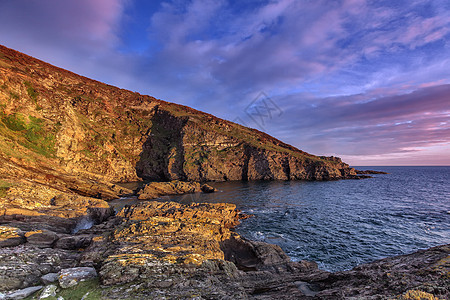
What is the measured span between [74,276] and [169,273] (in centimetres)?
347

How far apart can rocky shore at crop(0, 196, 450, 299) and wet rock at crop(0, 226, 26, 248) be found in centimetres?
4

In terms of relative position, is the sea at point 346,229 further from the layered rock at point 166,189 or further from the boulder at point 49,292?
the layered rock at point 166,189

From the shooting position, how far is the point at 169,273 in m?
7.71

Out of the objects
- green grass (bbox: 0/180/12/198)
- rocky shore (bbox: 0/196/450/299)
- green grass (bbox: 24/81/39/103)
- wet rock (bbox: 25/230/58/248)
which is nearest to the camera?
rocky shore (bbox: 0/196/450/299)

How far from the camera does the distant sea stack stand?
41.4 metres

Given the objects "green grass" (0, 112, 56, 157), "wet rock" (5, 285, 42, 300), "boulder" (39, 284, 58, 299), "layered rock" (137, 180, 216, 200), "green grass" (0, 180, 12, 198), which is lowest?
"layered rock" (137, 180, 216, 200)

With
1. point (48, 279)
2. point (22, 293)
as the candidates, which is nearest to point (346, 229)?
point (48, 279)

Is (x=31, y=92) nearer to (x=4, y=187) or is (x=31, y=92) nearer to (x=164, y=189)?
(x=164, y=189)

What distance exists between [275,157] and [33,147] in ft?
262

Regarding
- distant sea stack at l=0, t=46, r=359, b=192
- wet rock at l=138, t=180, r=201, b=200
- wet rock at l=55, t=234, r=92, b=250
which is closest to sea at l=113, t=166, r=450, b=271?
wet rock at l=55, t=234, r=92, b=250

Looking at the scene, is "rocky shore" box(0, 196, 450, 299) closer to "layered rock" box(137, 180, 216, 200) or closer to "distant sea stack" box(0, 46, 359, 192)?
"layered rock" box(137, 180, 216, 200)

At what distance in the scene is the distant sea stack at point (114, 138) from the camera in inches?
1629

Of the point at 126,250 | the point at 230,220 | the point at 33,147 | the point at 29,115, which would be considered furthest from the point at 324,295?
the point at 29,115

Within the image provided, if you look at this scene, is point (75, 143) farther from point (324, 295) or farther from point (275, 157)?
point (275, 157)
